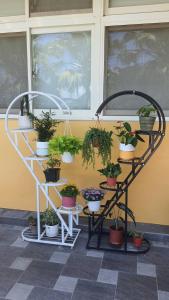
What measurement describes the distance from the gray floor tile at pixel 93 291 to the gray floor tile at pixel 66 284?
37 mm

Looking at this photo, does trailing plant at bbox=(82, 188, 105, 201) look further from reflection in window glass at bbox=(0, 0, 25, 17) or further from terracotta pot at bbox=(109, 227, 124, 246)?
reflection in window glass at bbox=(0, 0, 25, 17)

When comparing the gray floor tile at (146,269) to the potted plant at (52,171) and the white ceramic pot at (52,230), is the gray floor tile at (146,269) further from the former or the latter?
the potted plant at (52,171)

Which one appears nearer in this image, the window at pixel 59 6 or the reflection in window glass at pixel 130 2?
the reflection in window glass at pixel 130 2

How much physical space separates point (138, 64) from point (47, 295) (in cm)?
211

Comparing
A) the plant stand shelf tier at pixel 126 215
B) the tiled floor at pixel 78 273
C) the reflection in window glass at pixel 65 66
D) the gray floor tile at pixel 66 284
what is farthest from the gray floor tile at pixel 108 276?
the reflection in window glass at pixel 65 66

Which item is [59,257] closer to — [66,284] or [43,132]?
[66,284]

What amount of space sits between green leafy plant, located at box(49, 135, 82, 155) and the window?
1.28 meters

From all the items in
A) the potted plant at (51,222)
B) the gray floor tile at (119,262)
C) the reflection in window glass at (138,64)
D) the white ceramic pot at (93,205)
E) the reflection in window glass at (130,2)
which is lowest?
the gray floor tile at (119,262)

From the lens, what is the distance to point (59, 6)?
2.51 metres

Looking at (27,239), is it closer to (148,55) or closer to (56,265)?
(56,265)

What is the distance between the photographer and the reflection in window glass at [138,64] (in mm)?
2418

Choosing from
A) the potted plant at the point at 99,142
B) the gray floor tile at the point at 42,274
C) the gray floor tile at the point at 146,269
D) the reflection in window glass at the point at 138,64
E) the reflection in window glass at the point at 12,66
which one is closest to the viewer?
the gray floor tile at the point at 42,274

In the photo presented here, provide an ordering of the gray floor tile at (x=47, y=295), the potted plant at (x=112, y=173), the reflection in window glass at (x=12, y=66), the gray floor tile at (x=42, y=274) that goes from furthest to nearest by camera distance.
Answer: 1. the reflection in window glass at (x=12, y=66)
2. the potted plant at (x=112, y=173)
3. the gray floor tile at (x=42, y=274)
4. the gray floor tile at (x=47, y=295)

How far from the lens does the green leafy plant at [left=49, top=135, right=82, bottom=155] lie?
213cm
